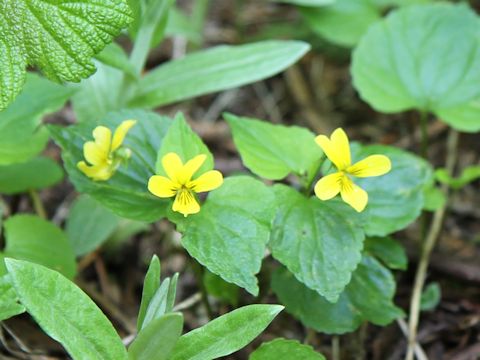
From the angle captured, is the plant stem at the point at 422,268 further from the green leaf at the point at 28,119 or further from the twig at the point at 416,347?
the green leaf at the point at 28,119

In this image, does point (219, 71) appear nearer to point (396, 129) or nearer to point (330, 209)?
point (330, 209)

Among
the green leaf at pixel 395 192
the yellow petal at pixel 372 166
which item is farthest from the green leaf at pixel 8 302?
the green leaf at pixel 395 192

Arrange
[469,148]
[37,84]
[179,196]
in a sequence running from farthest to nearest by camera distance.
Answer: [469,148]
[37,84]
[179,196]

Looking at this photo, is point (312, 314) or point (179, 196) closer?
point (179, 196)

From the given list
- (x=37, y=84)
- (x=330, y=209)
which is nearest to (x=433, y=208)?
(x=330, y=209)

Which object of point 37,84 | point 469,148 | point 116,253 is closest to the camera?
point 37,84

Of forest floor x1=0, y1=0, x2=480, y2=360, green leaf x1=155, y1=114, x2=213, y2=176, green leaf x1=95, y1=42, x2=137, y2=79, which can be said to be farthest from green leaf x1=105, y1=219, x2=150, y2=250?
green leaf x1=155, y1=114, x2=213, y2=176
